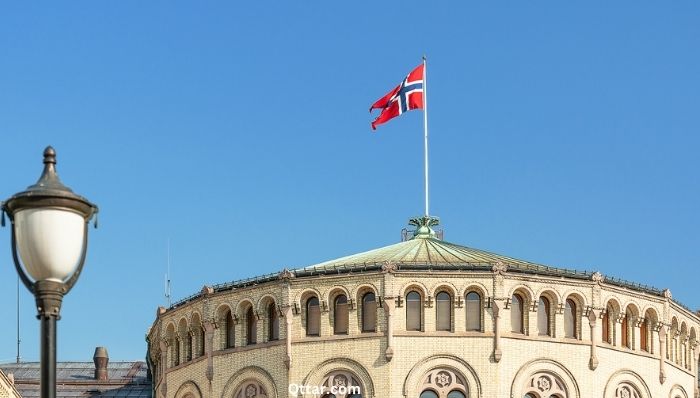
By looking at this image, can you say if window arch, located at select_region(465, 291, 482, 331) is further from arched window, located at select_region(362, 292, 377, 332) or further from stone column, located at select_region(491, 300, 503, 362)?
arched window, located at select_region(362, 292, 377, 332)

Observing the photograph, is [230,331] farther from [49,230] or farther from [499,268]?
[49,230]

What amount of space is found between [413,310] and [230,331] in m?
9.43

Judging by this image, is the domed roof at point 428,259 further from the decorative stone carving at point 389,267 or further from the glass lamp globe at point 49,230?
the glass lamp globe at point 49,230

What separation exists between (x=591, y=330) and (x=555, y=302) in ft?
7.41

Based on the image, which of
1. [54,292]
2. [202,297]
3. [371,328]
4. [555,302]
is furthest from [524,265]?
[54,292]

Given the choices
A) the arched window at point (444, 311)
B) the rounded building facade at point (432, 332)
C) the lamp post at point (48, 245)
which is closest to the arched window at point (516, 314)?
the rounded building facade at point (432, 332)

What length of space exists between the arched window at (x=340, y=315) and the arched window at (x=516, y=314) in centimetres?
735

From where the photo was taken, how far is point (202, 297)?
7544cm

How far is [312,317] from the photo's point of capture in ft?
234

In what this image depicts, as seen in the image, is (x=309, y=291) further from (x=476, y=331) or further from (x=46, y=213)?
(x=46, y=213)

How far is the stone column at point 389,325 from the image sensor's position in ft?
229

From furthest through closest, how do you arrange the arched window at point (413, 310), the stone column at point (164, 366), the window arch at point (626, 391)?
the stone column at point (164, 366)
the window arch at point (626, 391)
the arched window at point (413, 310)

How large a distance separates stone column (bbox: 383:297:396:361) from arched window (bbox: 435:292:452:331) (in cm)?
199

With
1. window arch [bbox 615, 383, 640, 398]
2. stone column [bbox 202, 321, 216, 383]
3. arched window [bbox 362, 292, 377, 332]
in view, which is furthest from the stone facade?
window arch [bbox 615, 383, 640, 398]
